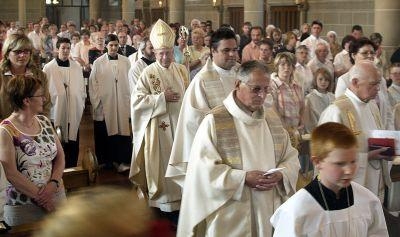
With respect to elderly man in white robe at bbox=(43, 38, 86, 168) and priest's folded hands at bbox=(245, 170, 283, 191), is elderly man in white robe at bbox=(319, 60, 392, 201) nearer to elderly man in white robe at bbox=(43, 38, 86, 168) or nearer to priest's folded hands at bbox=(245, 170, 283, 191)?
priest's folded hands at bbox=(245, 170, 283, 191)

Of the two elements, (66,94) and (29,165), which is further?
(66,94)

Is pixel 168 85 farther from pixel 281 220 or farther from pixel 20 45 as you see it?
pixel 281 220

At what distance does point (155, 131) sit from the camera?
255 inches

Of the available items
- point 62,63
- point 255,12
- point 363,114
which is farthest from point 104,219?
point 255,12

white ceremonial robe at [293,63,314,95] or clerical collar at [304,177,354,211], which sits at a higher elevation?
white ceremonial robe at [293,63,314,95]

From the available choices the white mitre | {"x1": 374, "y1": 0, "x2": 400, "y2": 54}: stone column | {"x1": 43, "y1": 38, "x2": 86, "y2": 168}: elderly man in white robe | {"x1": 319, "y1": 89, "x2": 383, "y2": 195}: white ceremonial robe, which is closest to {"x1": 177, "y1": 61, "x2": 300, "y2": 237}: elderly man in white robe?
{"x1": 319, "y1": 89, "x2": 383, "y2": 195}: white ceremonial robe

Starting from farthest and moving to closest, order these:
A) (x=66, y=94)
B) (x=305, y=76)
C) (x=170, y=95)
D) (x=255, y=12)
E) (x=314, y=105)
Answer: (x=255, y=12) → (x=305, y=76) → (x=66, y=94) → (x=314, y=105) → (x=170, y=95)

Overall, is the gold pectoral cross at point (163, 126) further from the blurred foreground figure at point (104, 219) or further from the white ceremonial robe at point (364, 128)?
the blurred foreground figure at point (104, 219)

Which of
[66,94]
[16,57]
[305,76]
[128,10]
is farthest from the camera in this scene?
[128,10]

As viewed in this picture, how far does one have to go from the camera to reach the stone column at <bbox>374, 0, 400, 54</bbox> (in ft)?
40.4

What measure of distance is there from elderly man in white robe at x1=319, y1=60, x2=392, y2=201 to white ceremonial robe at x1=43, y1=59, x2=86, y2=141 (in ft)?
12.8

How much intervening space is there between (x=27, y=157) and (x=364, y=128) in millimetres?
2308

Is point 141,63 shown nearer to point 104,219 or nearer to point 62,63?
point 62,63

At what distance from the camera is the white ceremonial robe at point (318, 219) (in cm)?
302
